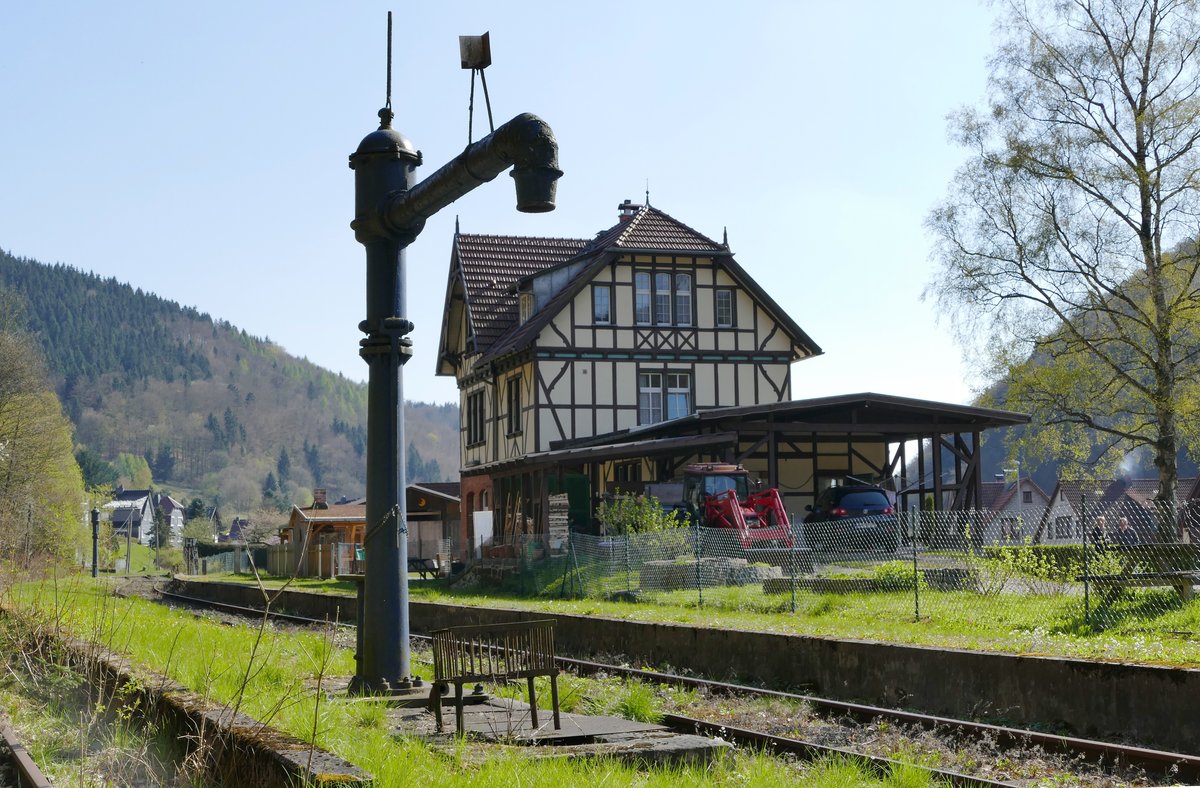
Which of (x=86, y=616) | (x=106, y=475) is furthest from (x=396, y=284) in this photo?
(x=106, y=475)

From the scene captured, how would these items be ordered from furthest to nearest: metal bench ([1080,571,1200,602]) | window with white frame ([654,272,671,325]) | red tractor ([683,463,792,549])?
window with white frame ([654,272,671,325]) < red tractor ([683,463,792,549]) < metal bench ([1080,571,1200,602])

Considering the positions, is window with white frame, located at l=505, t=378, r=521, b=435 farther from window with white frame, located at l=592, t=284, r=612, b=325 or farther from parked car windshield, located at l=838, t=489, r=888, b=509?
parked car windshield, located at l=838, t=489, r=888, b=509

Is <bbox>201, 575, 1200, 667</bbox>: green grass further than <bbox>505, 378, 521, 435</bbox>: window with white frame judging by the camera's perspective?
No

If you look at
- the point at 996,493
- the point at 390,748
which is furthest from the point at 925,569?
the point at 996,493

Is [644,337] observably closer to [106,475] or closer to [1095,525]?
[1095,525]

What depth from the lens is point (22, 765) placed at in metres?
8.41

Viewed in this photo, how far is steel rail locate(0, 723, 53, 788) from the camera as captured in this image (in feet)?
25.6

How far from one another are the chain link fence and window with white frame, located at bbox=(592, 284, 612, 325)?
1315 centimetres

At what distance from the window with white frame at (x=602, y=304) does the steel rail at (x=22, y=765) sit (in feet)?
102

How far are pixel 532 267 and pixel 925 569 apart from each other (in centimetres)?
2862

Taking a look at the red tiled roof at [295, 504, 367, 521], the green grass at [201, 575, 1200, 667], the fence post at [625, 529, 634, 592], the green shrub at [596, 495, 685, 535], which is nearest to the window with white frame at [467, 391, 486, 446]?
the green shrub at [596, 495, 685, 535]

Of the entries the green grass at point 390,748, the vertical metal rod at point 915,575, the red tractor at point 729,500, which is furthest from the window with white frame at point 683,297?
the green grass at point 390,748

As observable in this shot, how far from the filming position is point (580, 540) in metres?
27.1

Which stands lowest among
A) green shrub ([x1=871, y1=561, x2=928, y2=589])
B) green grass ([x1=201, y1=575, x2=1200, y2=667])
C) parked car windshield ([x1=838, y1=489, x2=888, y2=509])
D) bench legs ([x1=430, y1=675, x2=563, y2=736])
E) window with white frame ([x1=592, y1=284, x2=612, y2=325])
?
green grass ([x1=201, y1=575, x2=1200, y2=667])
